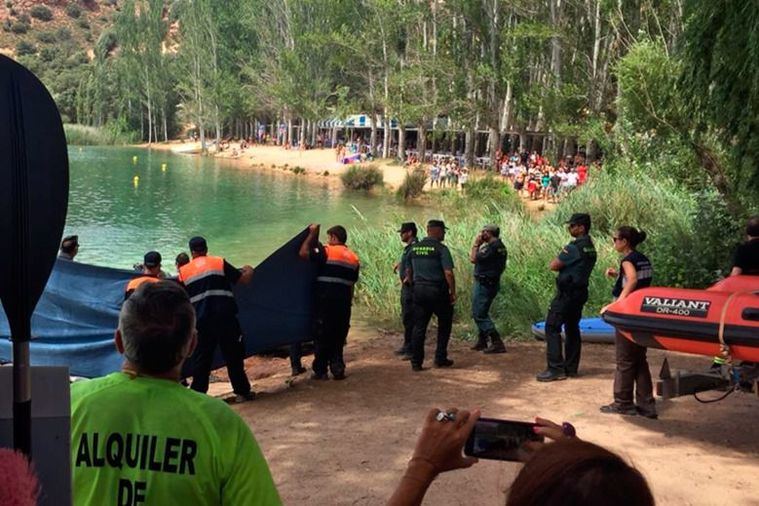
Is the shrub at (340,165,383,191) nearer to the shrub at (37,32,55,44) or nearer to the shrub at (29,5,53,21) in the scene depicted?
the shrub at (37,32,55,44)

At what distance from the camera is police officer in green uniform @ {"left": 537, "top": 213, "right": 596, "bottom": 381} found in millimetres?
7609

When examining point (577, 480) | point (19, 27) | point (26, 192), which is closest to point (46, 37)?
point (19, 27)

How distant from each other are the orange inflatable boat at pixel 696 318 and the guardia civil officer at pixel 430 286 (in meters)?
2.46

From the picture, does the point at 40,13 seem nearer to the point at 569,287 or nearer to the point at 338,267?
the point at 338,267

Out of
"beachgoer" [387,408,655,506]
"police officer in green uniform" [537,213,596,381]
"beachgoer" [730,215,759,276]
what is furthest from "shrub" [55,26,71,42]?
"beachgoer" [387,408,655,506]

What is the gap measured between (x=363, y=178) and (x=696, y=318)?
36.4 metres

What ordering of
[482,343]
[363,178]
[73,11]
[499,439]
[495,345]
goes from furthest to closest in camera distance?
[73,11] < [363,178] < [482,343] < [495,345] < [499,439]

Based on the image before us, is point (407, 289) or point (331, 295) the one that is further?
point (407, 289)

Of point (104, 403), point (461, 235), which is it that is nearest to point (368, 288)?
point (461, 235)

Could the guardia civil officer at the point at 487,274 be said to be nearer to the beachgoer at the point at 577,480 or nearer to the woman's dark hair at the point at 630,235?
the woman's dark hair at the point at 630,235

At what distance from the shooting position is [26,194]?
151 cm

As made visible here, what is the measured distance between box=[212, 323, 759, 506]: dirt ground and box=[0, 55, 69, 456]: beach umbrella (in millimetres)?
2588

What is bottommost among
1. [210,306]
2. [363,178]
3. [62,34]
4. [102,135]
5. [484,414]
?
[484,414]

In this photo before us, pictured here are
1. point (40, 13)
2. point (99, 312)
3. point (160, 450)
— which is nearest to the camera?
point (160, 450)
